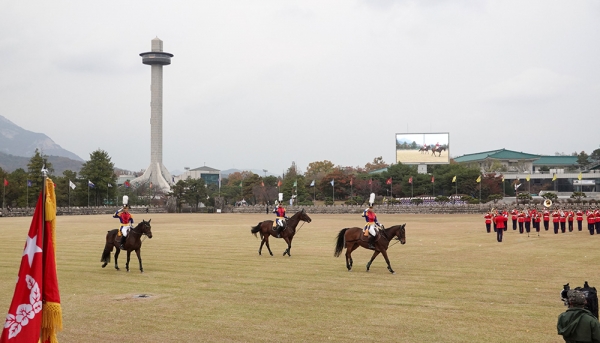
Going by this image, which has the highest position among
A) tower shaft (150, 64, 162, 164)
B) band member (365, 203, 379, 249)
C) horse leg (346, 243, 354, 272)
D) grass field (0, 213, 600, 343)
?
tower shaft (150, 64, 162, 164)

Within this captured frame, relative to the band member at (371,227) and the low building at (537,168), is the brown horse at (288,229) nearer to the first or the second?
the band member at (371,227)

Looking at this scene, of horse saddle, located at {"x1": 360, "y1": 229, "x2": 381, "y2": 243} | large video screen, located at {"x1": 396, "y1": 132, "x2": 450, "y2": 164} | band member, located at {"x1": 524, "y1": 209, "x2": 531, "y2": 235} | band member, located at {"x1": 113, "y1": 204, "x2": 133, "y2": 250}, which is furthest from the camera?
large video screen, located at {"x1": 396, "y1": 132, "x2": 450, "y2": 164}

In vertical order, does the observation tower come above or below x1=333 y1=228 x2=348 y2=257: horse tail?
above

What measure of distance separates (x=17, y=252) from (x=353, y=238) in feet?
52.2

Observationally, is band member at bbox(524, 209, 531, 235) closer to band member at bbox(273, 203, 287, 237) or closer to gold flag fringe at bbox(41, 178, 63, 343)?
band member at bbox(273, 203, 287, 237)

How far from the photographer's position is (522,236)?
3459 centimetres

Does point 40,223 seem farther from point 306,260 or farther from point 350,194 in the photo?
point 350,194

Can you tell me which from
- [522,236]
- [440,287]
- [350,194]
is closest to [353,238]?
[440,287]

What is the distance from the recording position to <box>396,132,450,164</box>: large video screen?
4668 inches

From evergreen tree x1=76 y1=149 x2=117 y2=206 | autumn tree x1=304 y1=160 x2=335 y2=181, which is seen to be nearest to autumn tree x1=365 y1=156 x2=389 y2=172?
autumn tree x1=304 y1=160 x2=335 y2=181

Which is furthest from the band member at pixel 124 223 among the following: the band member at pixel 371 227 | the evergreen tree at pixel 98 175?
the evergreen tree at pixel 98 175

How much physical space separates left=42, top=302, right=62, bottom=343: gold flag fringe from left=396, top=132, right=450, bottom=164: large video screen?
369 ft

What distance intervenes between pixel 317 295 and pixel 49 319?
9202mm

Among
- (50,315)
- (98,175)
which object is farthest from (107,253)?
(98,175)
